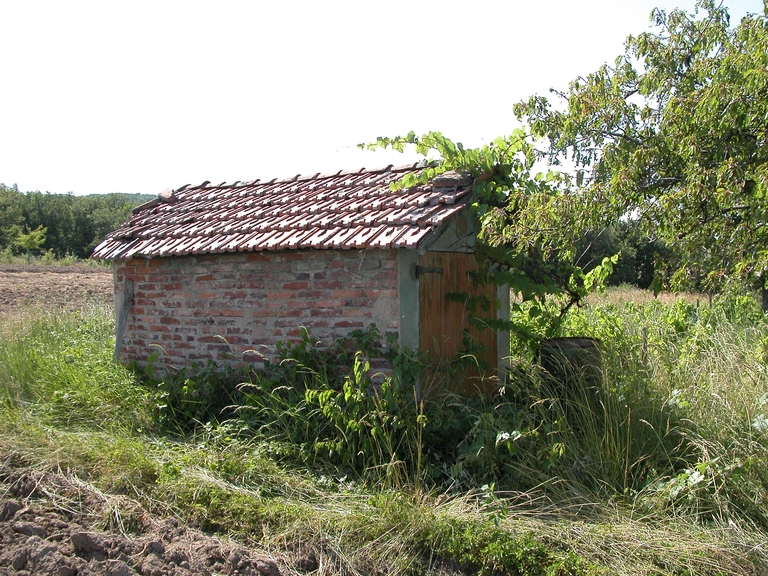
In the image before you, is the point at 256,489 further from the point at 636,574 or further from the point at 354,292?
the point at 636,574

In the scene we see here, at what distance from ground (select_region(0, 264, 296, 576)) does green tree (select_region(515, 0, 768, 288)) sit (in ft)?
12.5

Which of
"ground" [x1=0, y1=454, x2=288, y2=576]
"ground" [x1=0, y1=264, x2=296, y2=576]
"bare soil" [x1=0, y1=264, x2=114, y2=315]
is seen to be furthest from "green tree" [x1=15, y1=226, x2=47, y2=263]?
"ground" [x1=0, y1=454, x2=288, y2=576]

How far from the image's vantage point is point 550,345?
7145 millimetres

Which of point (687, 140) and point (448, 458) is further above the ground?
point (687, 140)

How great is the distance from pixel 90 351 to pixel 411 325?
517cm

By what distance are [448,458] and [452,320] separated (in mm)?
1750

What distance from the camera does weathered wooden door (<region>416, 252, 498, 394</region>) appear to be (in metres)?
6.78

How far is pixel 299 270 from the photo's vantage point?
23.6 feet

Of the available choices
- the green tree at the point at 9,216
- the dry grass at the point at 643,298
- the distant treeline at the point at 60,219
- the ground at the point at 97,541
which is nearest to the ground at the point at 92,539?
the ground at the point at 97,541

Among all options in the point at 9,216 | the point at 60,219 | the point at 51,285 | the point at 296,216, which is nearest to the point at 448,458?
the point at 296,216

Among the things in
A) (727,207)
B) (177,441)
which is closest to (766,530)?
(727,207)

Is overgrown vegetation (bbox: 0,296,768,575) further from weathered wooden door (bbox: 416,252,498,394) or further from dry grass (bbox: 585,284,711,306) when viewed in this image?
dry grass (bbox: 585,284,711,306)

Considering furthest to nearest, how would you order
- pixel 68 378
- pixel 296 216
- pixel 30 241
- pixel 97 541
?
pixel 30 241 → pixel 68 378 → pixel 296 216 → pixel 97 541

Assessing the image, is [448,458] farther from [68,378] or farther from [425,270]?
[68,378]
